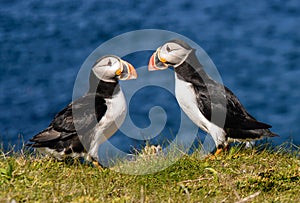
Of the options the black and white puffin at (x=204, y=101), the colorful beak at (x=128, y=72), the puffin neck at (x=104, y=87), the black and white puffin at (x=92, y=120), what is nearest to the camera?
the colorful beak at (x=128, y=72)

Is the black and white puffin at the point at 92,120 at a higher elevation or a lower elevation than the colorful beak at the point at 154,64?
lower

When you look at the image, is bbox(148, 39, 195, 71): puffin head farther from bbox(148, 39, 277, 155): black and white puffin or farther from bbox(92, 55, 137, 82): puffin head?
bbox(92, 55, 137, 82): puffin head

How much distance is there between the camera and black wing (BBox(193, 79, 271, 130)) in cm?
780

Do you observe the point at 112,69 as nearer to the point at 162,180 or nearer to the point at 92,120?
the point at 92,120

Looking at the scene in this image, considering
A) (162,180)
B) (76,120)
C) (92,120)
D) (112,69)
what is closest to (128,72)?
(112,69)

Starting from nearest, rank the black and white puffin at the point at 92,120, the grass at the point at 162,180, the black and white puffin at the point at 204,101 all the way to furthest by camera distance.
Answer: the grass at the point at 162,180, the black and white puffin at the point at 92,120, the black and white puffin at the point at 204,101

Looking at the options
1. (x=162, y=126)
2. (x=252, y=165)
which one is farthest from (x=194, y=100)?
(x=252, y=165)

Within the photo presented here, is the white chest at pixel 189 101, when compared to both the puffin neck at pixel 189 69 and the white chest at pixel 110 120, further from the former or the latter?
the white chest at pixel 110 120

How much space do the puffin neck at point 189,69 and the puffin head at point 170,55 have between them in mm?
50

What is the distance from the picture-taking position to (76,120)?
296 inches

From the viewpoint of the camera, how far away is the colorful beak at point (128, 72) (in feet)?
24.0

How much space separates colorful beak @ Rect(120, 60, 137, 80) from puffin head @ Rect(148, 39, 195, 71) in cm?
29

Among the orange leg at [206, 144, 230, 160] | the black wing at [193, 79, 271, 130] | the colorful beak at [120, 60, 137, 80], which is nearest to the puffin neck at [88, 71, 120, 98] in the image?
the colorful beak at [120, 60, 137, 80]

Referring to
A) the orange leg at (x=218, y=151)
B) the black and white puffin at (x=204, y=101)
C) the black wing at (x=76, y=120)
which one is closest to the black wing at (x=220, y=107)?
the black and white puffin at (x=204, y=101)
